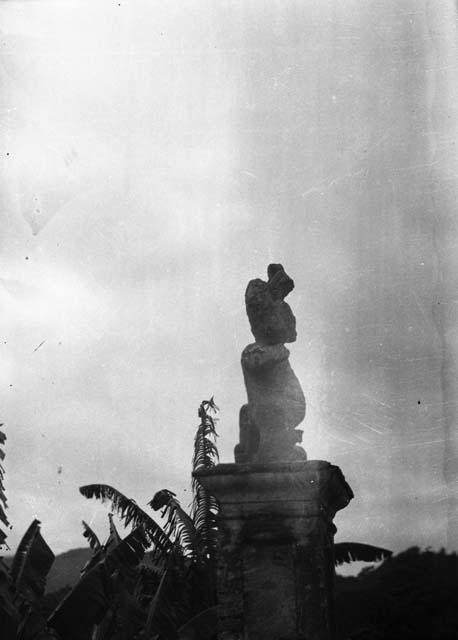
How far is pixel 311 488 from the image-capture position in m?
5.84

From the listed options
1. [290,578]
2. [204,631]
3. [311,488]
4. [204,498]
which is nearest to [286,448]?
[311,488]

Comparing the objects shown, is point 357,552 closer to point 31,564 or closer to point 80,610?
point 31,564

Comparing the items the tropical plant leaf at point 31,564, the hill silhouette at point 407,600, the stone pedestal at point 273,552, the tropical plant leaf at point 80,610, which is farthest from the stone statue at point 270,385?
the hill silhouette at point 407,600

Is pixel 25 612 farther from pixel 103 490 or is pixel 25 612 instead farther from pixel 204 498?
pixel 204 498

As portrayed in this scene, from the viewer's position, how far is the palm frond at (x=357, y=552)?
46.0ft

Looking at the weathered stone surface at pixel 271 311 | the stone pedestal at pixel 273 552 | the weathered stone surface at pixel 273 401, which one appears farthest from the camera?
the weathered stone surface at pixel 271 311

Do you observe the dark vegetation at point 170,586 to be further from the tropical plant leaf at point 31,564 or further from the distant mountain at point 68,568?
the distant mountain at point 68,568

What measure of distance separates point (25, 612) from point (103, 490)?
115 inches

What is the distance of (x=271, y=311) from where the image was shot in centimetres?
666

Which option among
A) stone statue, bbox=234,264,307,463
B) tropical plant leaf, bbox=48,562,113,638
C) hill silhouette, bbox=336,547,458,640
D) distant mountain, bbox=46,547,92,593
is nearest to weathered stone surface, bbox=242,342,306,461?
stone statue, bbox=234,264,307,463

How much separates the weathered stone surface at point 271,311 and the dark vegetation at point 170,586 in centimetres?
407

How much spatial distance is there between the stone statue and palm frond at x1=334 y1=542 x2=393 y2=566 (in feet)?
27.1

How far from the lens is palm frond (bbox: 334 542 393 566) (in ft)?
46.0

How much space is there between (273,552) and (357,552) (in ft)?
28.6
